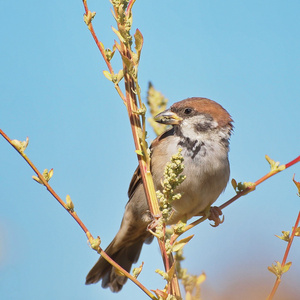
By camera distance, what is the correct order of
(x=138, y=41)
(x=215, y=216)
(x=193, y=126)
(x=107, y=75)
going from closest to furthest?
(x=138, y=41)
(x=107, y=75)
(x=215, y=216)
(x=193, y=126)

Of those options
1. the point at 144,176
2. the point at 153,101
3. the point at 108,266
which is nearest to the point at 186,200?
the point at 153,101

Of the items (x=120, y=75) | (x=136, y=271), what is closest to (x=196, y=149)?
(x=120, y=75)

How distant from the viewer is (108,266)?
161 inches

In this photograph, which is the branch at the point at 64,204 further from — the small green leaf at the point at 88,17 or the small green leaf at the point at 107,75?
the small green leaf at the point at 88,17

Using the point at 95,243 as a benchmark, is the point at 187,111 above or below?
above

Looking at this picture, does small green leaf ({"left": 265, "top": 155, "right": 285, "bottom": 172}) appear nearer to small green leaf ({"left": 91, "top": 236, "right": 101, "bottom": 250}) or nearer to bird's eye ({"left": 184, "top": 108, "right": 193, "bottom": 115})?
small green leaf ({"left": 91, "top": 236, "right": 101, "bottom": 250})

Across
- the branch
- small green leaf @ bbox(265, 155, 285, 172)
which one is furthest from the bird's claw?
the branch

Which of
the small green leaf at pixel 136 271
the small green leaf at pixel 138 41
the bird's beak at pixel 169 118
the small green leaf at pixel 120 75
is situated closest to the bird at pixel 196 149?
the bird's beak at pixel 169 118

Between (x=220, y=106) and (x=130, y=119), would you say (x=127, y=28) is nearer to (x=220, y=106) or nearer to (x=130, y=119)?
(x=130, y=119)

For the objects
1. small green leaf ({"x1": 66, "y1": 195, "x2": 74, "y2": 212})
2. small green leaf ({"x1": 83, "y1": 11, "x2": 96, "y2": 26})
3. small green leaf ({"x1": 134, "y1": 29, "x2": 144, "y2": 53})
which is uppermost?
small green leaf ({"x1": 83, "y1": 11, "x2": 96, "y2": 26})

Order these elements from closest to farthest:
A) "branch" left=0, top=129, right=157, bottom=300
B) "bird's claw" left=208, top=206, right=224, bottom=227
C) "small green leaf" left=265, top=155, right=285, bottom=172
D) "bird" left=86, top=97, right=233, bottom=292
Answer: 1. "branch" left=0, top=129, right=157, bottom=300
2. "small green leaf" left=265, top=155, right=285, bottom=172
3. "bird's claw" left=208, top=206, right=224, bottom=227
4. "bird" left=86, top=97, right=233, bottom=292

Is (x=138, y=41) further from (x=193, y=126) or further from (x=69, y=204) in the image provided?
(x=193, y=126)

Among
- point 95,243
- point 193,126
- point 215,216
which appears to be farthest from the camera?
point 193,126

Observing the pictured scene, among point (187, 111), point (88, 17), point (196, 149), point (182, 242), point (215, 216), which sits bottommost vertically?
point (182, 242)
